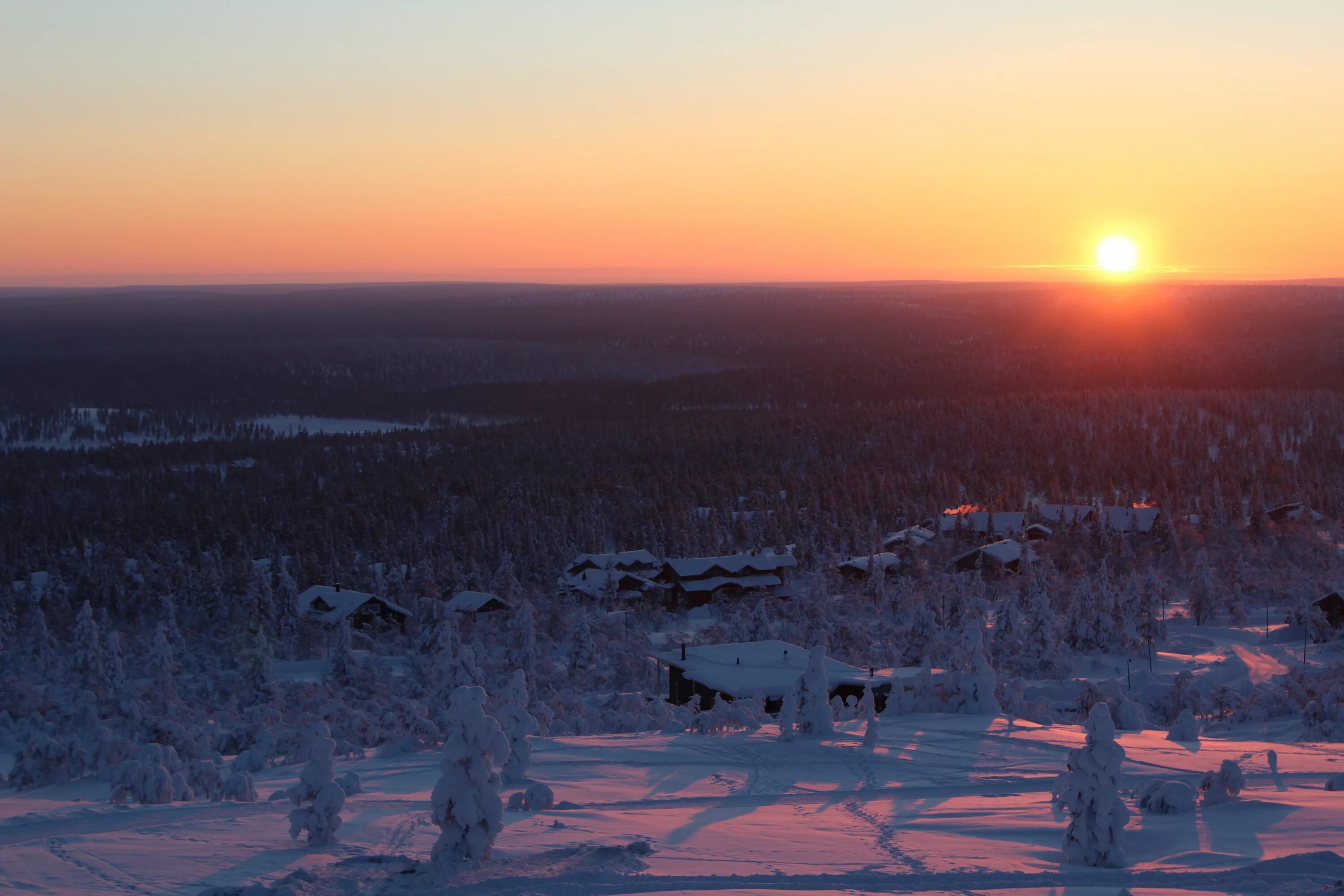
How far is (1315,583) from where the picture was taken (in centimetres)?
3619

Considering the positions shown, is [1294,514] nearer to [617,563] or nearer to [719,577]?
[719,577]

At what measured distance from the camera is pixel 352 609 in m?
36.1

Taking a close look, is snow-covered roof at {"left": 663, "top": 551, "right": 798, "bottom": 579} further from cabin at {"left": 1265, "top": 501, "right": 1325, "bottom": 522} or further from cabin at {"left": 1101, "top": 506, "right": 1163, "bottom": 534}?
cabin at {"left": 1265, "top": 501, "right": 1325, "bottom": 522}

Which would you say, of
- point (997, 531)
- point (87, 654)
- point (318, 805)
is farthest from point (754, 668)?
point (997, 531)

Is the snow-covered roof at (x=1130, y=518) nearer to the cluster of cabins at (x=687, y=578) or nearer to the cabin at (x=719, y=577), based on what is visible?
the cluster of cabins at (x=687, y=578)

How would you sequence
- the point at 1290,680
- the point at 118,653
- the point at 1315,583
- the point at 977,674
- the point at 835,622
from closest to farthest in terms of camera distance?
the point at 977,674, the point at 1290,680, the point at 118,653, the point at 835,622, the point at 1315,583

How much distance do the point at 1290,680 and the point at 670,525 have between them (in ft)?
94.4

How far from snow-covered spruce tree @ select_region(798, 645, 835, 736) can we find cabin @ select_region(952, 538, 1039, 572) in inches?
950

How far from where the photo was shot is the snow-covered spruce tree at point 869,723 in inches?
663

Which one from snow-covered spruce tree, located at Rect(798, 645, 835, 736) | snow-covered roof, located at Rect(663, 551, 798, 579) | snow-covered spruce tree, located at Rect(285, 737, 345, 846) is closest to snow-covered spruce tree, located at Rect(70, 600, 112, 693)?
snow-covered roof, located at Rect(663, 551, 798, 579)

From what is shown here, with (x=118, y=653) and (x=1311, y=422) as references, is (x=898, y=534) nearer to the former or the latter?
(x=118, y=653)

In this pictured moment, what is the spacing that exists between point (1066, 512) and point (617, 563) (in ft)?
65.6

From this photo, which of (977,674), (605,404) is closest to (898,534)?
(977,674)

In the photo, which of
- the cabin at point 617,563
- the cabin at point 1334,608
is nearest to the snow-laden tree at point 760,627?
the cabin at point 617,563
